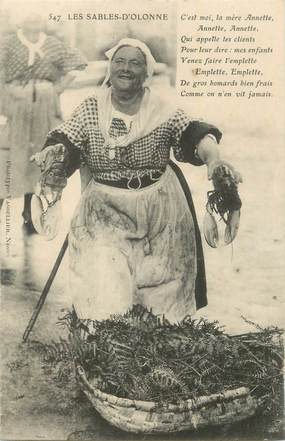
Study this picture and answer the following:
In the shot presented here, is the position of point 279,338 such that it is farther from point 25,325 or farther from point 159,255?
point 25,325

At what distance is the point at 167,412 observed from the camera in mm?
2443

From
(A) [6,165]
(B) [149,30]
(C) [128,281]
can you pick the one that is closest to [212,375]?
(C) [128,281]

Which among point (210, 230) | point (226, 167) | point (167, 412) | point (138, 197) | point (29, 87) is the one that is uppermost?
point (29, 87)

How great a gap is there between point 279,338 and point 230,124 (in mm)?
754

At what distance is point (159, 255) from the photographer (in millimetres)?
2523

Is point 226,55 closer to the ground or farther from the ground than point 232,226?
farther from the ground

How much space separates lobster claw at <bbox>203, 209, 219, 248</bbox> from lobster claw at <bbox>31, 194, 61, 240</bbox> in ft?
1.66

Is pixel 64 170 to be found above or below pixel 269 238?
above

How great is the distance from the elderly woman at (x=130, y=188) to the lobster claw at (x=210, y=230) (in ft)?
0.13

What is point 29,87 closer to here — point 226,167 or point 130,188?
point 130,188

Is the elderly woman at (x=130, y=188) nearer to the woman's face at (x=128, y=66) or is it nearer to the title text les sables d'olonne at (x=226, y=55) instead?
the woman's face at (x=128, y=66)

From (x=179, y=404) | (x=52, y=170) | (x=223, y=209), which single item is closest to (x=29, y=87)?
(x=52, y=170)

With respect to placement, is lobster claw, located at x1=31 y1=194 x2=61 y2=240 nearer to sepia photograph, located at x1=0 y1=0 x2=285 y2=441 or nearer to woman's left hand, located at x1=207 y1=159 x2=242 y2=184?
sepia photograph, located at x1=0 y1=0 x2=285 y2=441

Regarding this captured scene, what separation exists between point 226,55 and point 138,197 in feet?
1.88
